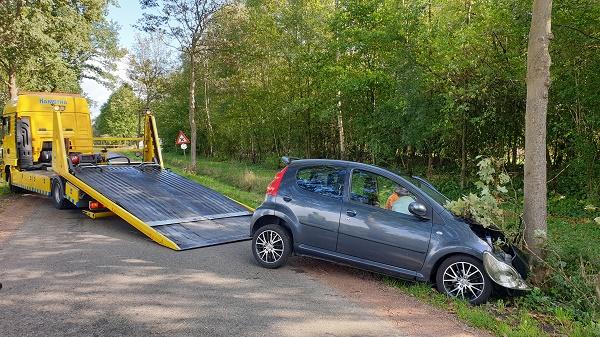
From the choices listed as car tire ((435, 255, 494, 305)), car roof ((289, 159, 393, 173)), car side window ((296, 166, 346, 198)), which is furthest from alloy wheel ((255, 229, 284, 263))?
car tire ((435, 255, 494, 305))

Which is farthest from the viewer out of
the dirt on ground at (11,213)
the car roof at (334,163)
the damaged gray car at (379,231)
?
the dirt on ground at (11,213)

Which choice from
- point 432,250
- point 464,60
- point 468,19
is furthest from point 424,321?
point 468,19

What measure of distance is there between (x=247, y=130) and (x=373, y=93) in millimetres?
15537

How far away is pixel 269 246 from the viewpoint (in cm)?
677

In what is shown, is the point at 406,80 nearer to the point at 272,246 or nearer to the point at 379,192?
the point at 379,192

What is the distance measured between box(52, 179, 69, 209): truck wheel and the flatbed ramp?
2.71 feet

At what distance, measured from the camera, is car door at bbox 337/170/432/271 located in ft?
19.0

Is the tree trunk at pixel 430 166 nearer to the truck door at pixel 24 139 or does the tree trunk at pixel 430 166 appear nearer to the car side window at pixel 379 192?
the car side window at pixel 379 192

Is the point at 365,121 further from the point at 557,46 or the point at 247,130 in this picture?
the point at 247,130

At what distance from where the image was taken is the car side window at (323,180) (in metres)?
6.43

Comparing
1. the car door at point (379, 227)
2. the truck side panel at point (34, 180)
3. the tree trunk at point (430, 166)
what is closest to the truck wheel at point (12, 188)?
the truck side panel at point (34, 180)

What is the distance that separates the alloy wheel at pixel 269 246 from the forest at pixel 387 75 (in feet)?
12.3

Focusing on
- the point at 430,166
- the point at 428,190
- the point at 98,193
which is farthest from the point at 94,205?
the point at 430,166

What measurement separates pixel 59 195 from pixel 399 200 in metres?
9.17
